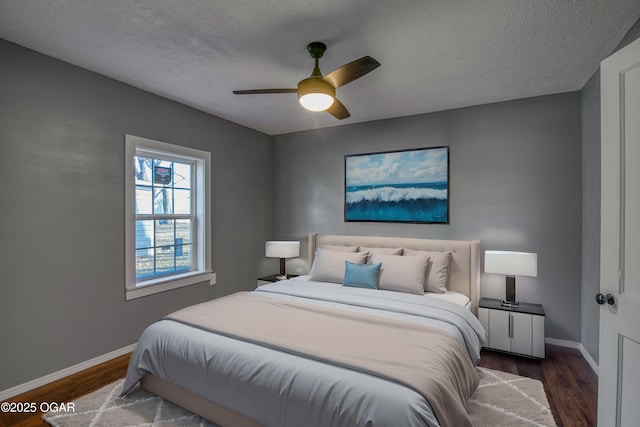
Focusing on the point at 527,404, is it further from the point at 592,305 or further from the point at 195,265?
the point at 195,265

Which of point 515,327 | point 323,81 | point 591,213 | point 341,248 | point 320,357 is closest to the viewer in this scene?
point 320,357

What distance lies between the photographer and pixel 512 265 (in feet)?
9.97

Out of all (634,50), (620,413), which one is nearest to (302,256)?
A: (620,413)

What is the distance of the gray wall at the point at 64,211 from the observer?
2.36 metres

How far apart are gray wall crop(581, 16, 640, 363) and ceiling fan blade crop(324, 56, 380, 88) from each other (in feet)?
6.96

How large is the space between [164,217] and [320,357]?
105 inches

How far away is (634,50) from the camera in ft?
4.91

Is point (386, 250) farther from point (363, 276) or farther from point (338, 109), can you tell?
point (338, 109)

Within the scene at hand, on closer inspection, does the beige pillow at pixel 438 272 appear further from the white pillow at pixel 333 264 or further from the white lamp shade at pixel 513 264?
the white pillow at pixel 333 264

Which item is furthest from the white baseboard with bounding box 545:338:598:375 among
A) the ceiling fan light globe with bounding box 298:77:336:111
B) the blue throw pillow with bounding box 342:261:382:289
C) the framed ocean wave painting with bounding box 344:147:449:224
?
the ceiling fan light globe with bounding box 298:77:336:111

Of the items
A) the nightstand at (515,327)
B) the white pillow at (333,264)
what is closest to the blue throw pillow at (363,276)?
the white pillow at (333,264)

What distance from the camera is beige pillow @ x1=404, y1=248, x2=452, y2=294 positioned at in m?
3.23

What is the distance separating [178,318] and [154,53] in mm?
2048

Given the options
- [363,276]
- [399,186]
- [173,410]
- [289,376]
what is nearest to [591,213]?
[399,186]
